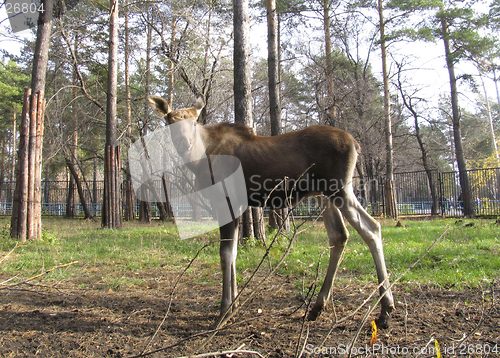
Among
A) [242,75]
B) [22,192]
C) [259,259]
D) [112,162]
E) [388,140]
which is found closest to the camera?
[259,259]

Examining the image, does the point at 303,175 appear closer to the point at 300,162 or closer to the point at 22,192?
the point at 300,162

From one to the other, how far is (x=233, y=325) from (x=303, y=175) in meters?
2.01

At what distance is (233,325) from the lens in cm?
206

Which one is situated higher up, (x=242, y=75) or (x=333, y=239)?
(x=242, y=75)

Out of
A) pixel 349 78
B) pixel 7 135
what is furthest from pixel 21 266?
pixel 7 135

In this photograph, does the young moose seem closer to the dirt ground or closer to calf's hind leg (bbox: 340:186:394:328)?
calf's hind leg (bbox: 340:186:394:328)

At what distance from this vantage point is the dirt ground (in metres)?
2.73

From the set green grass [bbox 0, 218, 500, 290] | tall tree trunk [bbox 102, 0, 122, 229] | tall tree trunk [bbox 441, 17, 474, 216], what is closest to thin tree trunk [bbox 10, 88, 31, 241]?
green grass [bbox 0, 218, 500, 290]

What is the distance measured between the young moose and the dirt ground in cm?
40

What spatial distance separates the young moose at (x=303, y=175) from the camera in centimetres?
355

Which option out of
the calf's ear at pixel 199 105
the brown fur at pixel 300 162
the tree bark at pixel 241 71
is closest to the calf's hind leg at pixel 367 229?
the brown fur at pixel 300 162

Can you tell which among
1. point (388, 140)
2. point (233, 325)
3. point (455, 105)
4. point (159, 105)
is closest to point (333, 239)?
point (233, 325)

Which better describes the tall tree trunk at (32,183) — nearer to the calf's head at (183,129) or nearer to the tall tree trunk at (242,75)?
the tall tree trunk at (242,75)

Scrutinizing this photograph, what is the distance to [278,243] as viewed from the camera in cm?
724
